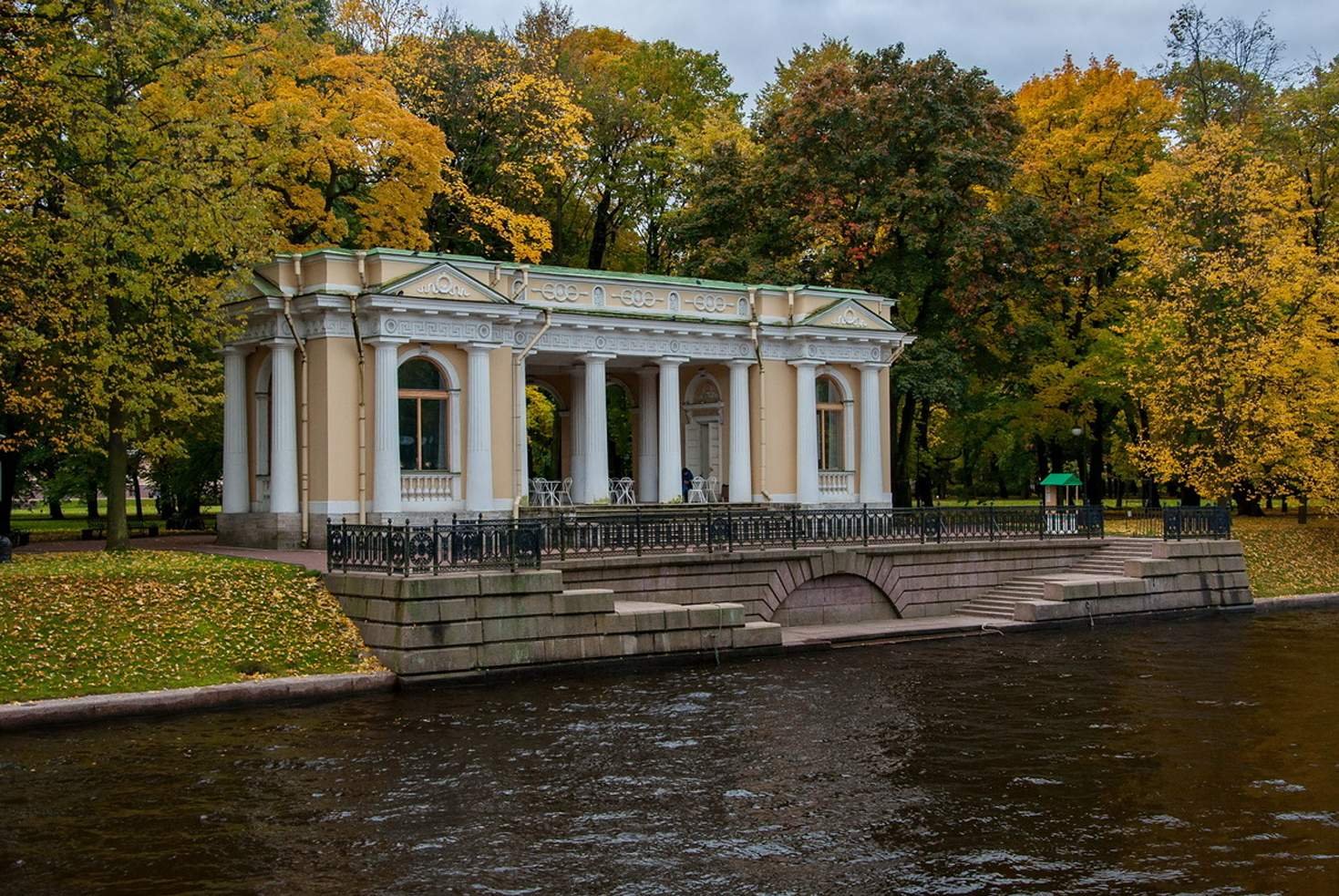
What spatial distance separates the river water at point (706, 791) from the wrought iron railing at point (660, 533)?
2.30 m

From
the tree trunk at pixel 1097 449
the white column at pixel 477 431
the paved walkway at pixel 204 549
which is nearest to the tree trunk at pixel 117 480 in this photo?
the paved walkway at pixel 204 549

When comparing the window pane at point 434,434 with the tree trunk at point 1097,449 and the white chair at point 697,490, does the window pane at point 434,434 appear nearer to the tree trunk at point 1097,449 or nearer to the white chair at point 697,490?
the white chair at point 697,490

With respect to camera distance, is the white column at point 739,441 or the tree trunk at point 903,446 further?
the tree trunk at point 903,446

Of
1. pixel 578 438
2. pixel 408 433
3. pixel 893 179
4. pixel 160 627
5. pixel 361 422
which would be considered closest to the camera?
pixel 160 627

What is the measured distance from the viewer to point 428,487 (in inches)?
1106

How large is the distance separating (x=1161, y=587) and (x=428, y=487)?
16606 millimetres

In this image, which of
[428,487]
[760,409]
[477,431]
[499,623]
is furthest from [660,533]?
[760,409]

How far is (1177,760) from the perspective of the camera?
15.5 meters

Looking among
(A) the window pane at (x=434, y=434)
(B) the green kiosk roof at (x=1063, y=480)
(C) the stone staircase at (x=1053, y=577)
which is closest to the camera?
(A) the window pane at (x=434, y=434)

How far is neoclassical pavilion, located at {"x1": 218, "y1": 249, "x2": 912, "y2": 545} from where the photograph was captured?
27297 millimetres

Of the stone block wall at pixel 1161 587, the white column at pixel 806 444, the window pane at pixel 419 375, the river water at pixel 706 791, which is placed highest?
the window pane at pixel 419 375

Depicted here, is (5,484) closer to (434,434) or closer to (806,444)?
(434,434)

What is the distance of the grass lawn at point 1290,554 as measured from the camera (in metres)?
35.3

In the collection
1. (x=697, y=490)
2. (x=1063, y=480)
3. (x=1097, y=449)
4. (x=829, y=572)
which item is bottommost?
(x=829, y=572)
